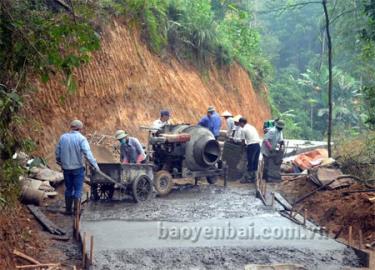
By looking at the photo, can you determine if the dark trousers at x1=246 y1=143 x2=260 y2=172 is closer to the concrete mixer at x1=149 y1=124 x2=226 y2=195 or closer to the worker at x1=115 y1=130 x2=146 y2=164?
the concrete mixer at x1=149 y1=124 x2=226 y2=195

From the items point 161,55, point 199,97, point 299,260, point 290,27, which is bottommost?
point 299,260

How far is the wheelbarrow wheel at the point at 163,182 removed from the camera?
14.0 metres

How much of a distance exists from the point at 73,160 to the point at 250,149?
6.34 m

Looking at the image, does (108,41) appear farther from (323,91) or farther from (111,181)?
(323,91)

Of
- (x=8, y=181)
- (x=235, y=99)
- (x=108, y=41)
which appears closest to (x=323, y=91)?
(x=235, y=99)

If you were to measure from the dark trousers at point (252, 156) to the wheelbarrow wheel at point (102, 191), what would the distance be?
16.0 feet

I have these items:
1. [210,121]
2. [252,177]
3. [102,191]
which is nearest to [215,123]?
[210,121]

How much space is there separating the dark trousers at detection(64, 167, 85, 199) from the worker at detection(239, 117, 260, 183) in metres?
6.13

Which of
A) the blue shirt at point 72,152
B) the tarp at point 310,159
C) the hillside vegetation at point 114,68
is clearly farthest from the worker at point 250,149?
the blue shirt at point 72,152

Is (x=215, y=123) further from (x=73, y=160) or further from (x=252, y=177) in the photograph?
(x=73, y=160)

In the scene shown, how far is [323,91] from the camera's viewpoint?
43.5 meters

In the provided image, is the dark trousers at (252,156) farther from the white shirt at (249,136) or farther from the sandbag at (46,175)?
the sandbag at (46,175)

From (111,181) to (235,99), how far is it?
15.9 m

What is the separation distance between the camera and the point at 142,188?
13.1 meters
